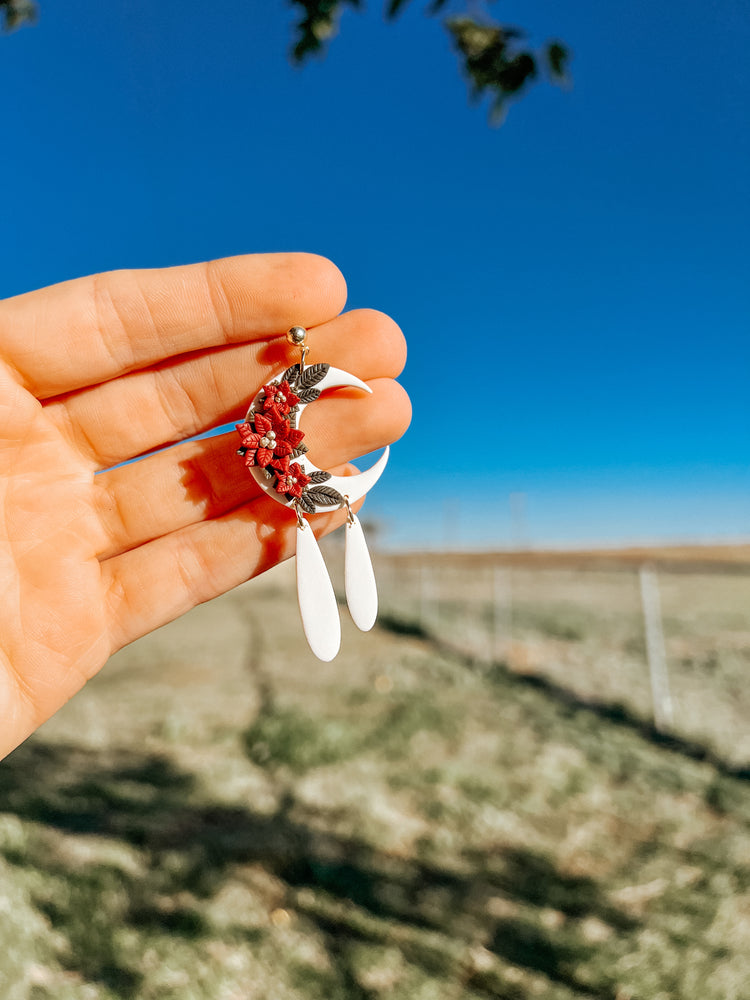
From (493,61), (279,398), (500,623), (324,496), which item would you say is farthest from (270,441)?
(500,623)

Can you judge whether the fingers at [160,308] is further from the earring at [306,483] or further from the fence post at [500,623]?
the fence post at [500,623]

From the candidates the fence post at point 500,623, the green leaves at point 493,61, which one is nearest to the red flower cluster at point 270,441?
the green leaves at point 493,61

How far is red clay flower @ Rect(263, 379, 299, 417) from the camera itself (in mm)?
2037

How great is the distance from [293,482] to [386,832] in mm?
2420

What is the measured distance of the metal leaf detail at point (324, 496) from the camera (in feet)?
6.86

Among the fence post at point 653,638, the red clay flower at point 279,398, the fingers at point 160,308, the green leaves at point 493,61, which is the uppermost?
the green leaves at point 493,61

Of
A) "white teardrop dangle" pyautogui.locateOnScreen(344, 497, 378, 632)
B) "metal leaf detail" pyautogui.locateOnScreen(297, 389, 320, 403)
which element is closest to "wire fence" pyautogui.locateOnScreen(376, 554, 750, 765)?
"white teardrop dangle" pyautogui.locateOnScreen(344, 497, 378, 632)

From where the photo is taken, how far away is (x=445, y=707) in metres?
5.41

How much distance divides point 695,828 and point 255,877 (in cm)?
243

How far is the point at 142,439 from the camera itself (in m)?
2.23

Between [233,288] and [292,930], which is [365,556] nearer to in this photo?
[233,288]

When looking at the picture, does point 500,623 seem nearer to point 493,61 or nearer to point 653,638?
point 653,638

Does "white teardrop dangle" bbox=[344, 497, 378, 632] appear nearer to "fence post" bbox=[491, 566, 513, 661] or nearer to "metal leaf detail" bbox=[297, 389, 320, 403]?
"metal leaf detail" bbox=[297, 389, 320, 403]

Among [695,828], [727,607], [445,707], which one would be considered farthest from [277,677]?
[727,607]
